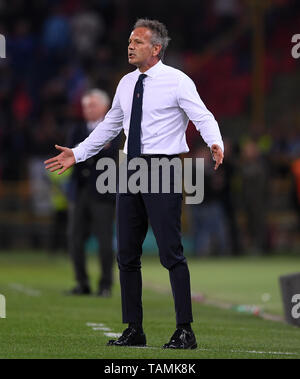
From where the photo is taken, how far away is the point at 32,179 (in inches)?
1044

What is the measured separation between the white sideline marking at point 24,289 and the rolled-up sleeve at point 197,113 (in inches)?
238

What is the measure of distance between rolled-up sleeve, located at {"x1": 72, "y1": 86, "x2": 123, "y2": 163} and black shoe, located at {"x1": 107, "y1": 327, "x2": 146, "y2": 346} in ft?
4.36

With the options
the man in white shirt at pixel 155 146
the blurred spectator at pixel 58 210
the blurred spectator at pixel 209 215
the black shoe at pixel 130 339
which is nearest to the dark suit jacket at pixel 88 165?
the man in white shirt at pixel 155 146

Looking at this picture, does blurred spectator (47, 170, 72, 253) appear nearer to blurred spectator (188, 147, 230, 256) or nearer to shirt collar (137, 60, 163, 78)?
blurred spectator (188, 147, 230, 256)

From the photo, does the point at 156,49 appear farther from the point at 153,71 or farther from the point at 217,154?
the point at 217,154

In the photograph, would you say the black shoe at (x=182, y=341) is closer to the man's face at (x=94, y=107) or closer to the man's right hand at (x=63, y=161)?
the man's right hand at (x=63, y=161)

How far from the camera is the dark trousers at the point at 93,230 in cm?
1434

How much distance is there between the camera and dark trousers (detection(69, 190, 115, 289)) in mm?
14344

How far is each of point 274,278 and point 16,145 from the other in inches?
409

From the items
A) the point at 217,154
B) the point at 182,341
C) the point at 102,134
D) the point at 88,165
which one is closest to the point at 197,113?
the point at 217,154

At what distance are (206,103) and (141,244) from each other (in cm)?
1921

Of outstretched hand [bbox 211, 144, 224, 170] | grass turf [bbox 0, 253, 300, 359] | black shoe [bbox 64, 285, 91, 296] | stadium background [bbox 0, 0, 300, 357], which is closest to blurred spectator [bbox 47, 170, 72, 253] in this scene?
stadium background [bbox 0, 0, 300, 357]

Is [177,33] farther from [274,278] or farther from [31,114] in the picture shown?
[274,278]

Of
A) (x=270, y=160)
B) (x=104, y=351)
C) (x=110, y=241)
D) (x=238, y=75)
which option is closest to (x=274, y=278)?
(x=110, y=241)
